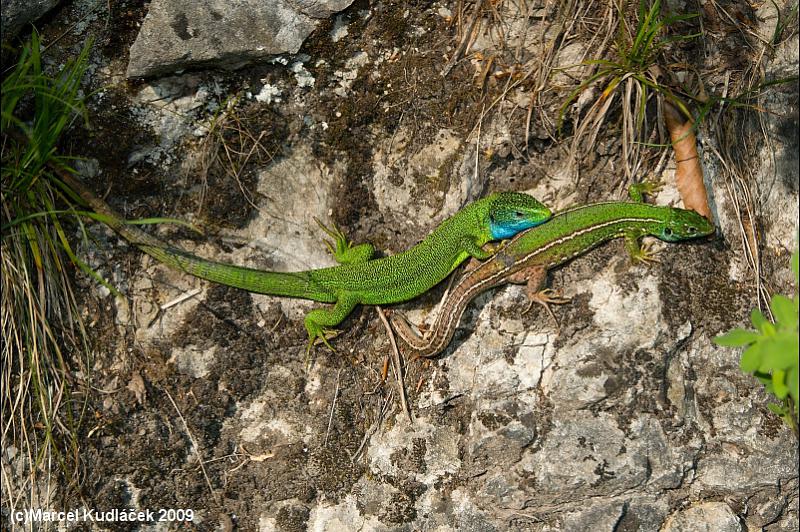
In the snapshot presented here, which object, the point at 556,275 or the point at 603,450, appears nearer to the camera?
the point at 603,450

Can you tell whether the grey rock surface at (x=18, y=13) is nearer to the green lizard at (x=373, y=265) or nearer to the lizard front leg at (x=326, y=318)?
the green lizard at (x=373, y=265)

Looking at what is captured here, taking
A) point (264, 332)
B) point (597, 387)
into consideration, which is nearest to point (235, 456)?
point (264, 332)

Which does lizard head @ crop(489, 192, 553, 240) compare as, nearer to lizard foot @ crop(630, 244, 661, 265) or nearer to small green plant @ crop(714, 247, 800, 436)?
lizard foot @ crop(630, 244, 661, 265)

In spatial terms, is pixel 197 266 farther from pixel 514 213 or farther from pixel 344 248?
pixel 514 213

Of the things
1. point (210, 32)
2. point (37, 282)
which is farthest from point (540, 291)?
point (37, 282)

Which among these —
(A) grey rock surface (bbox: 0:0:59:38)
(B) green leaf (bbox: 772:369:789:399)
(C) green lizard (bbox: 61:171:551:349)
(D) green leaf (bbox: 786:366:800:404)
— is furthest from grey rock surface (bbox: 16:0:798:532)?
(D) green leaf (bbox: 786:366:800:404)

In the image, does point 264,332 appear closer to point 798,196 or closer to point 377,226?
point 377,226
